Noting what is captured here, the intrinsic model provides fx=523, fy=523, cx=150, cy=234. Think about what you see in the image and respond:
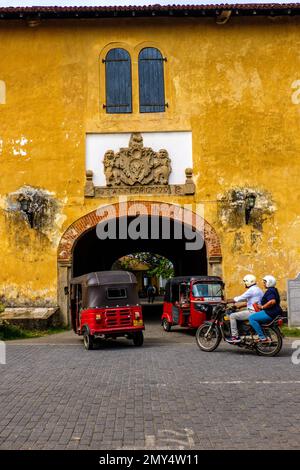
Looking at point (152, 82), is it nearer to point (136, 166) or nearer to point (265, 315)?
point (136, 166)

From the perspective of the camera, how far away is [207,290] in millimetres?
14500

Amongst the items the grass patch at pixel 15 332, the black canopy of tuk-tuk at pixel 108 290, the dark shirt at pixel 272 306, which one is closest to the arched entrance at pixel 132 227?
the grass patch at pixel 15 332

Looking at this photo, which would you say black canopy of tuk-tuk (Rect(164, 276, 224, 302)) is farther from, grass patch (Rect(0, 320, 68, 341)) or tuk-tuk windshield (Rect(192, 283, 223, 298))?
grass patch (Rect(0, 320, 68, 341))

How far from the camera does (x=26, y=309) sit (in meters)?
16.2

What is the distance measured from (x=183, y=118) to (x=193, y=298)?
630 cm

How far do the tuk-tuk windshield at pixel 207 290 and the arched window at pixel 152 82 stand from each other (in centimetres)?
629

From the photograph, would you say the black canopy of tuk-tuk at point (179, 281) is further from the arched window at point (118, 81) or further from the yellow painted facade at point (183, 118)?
the arched window at point (118, 81)

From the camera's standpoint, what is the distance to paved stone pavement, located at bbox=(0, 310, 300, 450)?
188 inches

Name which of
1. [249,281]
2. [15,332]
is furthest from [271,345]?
[15,332]

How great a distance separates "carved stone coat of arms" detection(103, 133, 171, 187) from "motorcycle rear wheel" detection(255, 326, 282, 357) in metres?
8.03

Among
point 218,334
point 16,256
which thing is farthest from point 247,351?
point 16,256

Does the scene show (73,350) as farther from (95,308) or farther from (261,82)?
(261,82)

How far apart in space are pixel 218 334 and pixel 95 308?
291 cm

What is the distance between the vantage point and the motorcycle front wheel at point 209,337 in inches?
409
